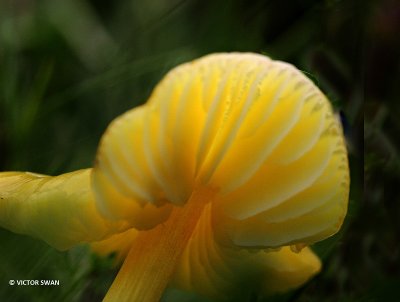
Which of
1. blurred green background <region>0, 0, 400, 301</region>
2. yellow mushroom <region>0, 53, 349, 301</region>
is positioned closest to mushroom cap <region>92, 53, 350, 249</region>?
yellow mushroom <region>0, 53, 349, 301</region>

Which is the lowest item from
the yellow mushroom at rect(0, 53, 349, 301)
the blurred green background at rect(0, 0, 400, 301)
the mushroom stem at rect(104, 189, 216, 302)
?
the blurred green background at rect(0, 0, 400, 301)

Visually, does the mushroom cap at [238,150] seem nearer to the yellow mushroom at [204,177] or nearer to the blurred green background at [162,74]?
the yellow mushroom at [204,177]

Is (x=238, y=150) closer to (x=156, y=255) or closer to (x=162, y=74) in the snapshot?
(x=156, y=255)

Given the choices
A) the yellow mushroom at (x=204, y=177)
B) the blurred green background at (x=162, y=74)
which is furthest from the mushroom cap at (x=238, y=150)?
the blurred green background at (x=162, y=74)

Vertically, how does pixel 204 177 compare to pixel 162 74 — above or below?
above

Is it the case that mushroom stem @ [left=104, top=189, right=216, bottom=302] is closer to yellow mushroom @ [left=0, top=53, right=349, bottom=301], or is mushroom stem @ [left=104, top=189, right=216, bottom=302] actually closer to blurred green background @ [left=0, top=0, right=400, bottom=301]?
yellow mushroom @ [left=0, top=53, right=349, bottom=301]

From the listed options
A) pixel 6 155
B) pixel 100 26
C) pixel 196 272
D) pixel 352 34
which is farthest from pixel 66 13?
pixel 196 272

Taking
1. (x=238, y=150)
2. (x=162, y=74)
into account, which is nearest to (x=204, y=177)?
(x=238, y=150)
